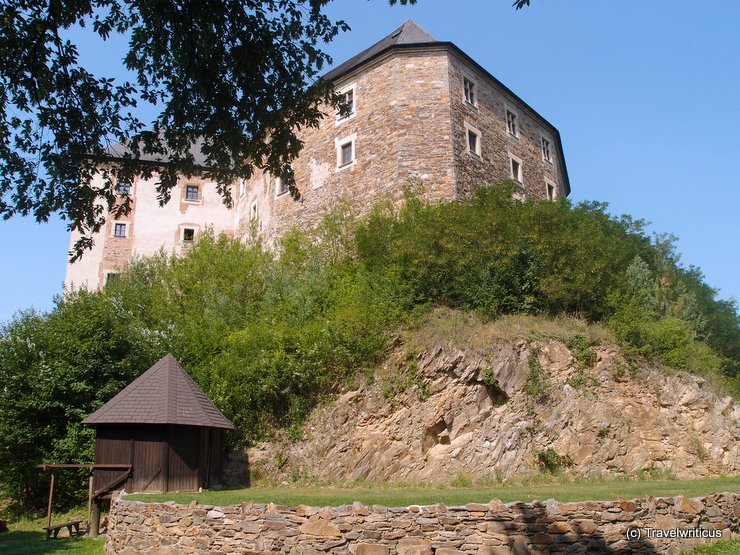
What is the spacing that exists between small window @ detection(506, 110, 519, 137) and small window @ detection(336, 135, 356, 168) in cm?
814

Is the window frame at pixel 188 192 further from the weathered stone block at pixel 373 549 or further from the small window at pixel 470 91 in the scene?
the weathered stone block at pixel 373 549

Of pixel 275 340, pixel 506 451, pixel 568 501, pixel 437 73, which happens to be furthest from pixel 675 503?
pixel 437 73

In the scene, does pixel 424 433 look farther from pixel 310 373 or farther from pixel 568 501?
pixel 568 501

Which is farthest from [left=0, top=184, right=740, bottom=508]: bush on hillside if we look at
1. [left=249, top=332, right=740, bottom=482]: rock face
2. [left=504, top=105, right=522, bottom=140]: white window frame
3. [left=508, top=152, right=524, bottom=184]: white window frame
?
[left=504, top=105, right=522, bottom=140]: white window frame

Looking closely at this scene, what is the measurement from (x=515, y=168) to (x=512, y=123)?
2.54 metres

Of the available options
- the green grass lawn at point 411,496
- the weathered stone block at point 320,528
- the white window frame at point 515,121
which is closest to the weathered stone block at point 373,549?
the weathered stone block at point 320,528

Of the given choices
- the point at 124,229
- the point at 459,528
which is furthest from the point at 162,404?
the point at 124,229

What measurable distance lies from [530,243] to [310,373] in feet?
27.0

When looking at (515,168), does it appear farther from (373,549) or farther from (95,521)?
(373,549)

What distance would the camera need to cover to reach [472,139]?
28.2m

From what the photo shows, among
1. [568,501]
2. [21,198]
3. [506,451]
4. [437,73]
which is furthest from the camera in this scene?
[437,73]

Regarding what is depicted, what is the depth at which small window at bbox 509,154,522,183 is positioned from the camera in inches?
1188

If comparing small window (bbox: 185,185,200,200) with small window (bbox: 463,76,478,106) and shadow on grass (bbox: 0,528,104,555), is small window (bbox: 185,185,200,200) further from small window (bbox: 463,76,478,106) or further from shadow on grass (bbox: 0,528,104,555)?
shadow on grass (bbox: 0,528,104,555)

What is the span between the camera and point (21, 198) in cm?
845
